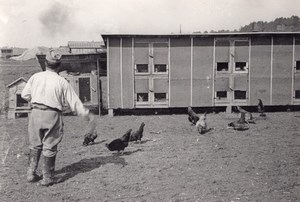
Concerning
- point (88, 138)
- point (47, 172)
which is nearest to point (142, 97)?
point (88, 138)

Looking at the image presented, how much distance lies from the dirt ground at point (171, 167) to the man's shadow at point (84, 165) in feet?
0.06

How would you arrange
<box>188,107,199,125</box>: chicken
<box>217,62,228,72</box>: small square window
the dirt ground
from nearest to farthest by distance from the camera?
the dirt ground, <box>188,107,199,125</box>: chicken, <box>217,62,228,72</box>: small square window

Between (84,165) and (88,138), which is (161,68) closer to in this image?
(88,138)

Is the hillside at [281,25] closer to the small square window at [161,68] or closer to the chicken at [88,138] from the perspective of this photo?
the small square window at [161,68]

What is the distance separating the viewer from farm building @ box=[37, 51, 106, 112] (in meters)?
16.5

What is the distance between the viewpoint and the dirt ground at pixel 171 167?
17.2ft

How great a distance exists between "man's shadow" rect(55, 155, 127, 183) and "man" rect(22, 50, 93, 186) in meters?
0.56

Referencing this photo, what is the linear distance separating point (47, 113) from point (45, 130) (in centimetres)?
31

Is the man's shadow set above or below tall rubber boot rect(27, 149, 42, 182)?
below

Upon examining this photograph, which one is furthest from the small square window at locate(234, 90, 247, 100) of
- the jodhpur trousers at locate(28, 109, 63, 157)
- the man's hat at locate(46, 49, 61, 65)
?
the jodhpur trousers at locate(28, 109, 63, 157)

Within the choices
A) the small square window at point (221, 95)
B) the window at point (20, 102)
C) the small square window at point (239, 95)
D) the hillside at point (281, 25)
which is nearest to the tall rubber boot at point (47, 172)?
the window at point (20, 102)

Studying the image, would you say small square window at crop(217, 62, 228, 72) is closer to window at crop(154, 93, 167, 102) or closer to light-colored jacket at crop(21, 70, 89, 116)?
window at crop(154, 93, 167, 102)

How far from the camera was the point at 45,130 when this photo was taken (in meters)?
5.61

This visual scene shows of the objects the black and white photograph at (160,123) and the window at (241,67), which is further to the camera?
the window at (241,67)
